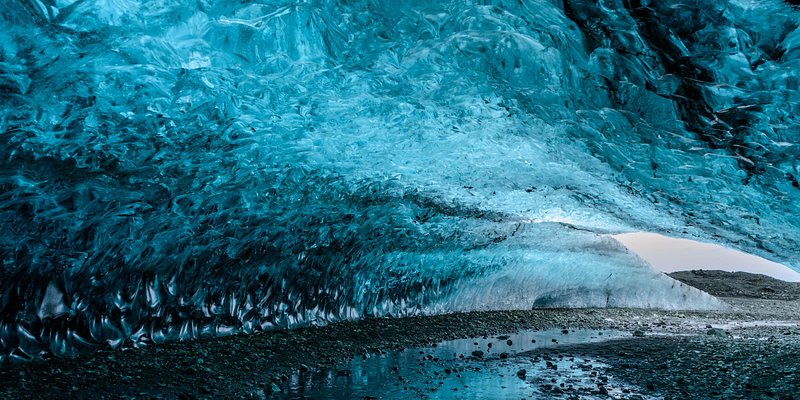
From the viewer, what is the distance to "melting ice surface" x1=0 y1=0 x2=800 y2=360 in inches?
198

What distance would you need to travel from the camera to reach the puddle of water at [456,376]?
18.3 ft

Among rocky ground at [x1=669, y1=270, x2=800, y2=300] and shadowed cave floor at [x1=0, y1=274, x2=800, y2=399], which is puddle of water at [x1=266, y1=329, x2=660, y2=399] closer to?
shadowed cave floor at [x1=0, y1=274, x2=800, y2=399]

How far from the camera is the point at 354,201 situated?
31.4 ft

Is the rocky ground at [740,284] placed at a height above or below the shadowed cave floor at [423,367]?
below

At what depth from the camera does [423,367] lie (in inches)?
279

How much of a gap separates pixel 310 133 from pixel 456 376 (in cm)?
368

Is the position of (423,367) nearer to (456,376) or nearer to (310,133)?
(456,376)

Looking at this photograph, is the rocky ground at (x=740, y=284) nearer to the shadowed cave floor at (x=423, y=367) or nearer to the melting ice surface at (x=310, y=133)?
the shadowed cave floor at (x=423, y=367)

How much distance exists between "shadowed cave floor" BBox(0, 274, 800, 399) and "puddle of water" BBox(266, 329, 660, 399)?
1 cm

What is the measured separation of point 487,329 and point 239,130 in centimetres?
744

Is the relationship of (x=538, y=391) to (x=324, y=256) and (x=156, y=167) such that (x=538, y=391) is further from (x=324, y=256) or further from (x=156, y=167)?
(x=324, y=256)

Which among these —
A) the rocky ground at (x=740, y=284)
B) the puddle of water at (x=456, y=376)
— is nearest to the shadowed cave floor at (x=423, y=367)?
the puddle of water at (x=456, y=376)

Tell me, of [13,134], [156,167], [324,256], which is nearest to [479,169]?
[324,256]

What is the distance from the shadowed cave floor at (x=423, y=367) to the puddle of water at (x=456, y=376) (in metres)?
0.01
